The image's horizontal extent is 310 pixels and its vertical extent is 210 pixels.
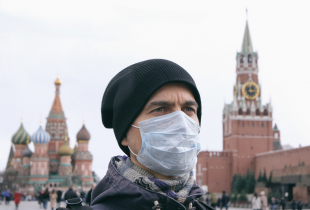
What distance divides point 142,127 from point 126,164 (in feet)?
0.61

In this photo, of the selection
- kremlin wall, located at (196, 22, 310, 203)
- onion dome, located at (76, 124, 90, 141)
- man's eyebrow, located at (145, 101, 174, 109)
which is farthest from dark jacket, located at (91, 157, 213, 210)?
onion dome, located at (76, 124, 90, 141)

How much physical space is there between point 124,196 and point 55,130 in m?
59.4

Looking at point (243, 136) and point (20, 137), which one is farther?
point (243, 136)

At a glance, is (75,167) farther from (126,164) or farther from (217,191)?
(126,164)

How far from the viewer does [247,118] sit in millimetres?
65625

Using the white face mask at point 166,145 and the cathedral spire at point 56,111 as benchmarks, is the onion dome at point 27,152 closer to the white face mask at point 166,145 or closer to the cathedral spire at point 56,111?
the cathedral spire at point 56,111

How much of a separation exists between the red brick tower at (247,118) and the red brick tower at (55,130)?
2079 centimetres

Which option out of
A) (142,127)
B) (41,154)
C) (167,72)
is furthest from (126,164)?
(41,154)

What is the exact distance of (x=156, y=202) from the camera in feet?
5.79

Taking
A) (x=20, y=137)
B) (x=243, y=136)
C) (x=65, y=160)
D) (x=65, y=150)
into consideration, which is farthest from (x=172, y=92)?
(x=243, y=136)

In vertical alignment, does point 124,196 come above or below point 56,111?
below

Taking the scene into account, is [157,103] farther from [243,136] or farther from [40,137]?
[243,136]

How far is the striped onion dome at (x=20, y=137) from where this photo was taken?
6028 cm

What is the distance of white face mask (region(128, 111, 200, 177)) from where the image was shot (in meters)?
1.91
